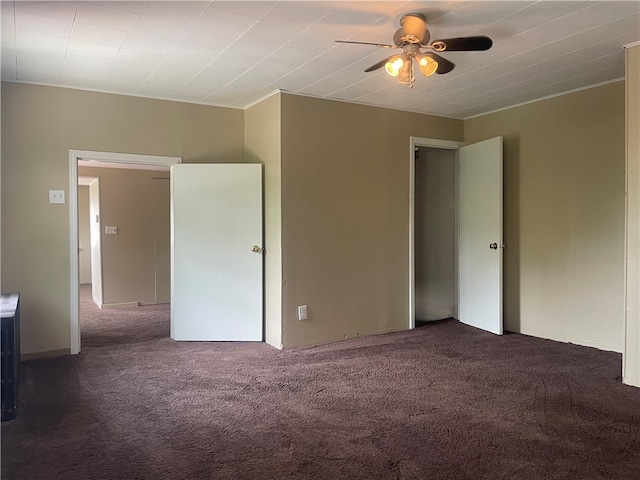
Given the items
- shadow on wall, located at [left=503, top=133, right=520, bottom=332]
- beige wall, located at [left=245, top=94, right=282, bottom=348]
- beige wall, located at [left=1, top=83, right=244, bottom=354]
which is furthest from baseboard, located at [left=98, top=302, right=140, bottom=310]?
shadow on wall, located at [left=503, top=133, right=520, bottom=332]

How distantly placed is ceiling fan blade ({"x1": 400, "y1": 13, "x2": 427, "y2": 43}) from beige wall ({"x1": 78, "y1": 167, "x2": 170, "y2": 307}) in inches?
203

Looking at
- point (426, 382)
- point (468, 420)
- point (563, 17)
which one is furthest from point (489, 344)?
point (563, 17)

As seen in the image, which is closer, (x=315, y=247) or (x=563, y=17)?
(x=563, y=17)

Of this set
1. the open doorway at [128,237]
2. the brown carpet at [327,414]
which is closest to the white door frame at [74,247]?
the brown carpet at [327,414]

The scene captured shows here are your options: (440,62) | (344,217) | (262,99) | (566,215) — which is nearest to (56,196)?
(262,99)

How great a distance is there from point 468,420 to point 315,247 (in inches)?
83.9

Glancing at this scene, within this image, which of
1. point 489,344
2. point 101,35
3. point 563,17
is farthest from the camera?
point 489,344

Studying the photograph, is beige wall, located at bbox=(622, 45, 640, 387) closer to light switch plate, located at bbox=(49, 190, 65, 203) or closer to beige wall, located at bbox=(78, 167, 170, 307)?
light switch plate, located at bbox=(49, 190, 65, 203)

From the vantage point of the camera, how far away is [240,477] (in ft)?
7.07

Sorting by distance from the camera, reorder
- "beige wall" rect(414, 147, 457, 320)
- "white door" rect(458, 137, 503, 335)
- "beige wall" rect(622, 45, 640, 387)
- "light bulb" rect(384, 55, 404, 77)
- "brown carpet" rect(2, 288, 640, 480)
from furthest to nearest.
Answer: "beige wall" rect(414, 147, 457, 320) < "white door" rect(458, 137, 503, 335) < "beige wall" rect(622, 45, 640, 387) < "light bulb" rect(384, 55, 404, 77) < "brown carpet" rect(2, 288, 640, 480)

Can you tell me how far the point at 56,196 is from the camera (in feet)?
13.3

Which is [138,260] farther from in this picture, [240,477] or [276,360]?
[240,477]

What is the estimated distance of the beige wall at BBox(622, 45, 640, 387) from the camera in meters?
3.14

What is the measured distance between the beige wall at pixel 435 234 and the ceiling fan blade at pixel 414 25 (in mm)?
2919
